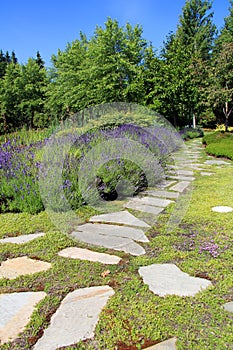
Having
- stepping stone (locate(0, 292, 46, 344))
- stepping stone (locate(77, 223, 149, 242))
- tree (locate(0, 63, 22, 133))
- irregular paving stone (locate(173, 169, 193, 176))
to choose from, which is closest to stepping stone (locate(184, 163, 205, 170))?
irregular paving stone (locate(173, 169, 193, 176))

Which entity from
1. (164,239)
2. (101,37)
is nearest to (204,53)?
(101,37)

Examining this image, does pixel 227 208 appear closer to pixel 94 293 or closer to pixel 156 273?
pixel 156 273

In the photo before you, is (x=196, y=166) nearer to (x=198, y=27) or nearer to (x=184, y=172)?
(x=184, y=172)

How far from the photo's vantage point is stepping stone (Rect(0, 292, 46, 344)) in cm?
125

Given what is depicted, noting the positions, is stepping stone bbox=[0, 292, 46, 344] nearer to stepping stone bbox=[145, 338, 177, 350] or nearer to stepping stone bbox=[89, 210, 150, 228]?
stepping stone bbox=[145, 338, 177, 350]

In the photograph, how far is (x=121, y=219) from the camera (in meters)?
2.75

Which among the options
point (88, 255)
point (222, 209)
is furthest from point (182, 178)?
point (88, 255)

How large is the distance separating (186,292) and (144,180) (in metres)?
2.74

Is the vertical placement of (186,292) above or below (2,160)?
below

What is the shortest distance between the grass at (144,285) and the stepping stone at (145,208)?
0.95 feet

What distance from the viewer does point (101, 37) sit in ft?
41.7

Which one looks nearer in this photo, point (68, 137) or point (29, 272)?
point (29, 272)

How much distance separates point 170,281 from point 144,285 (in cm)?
16

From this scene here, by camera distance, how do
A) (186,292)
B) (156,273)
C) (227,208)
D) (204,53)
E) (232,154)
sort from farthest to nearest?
(204,53), (232,154), (227,208), (156,273), (186,292)
